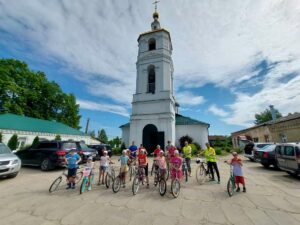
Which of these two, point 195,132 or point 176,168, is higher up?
point 195,132

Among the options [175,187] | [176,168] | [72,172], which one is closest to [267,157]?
[176,168]

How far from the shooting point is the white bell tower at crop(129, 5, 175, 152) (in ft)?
62.4

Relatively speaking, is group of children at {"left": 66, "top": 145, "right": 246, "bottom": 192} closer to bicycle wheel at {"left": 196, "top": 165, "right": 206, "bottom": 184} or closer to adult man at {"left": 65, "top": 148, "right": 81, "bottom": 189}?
adult man at {"left": 65, "top": 148, "right": 81, "bottom": 189}

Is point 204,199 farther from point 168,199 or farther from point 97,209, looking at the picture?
point 97,209

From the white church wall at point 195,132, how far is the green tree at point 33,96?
26195 millimetres

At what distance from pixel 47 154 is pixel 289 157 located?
1395 centimetres

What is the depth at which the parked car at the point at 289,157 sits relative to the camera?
8250mm

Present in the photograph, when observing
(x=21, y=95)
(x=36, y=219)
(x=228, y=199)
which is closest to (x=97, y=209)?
(x=36, y=219)

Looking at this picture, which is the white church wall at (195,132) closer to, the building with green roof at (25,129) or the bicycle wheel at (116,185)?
the bicycle wheel at (116,185)

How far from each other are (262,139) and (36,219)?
98.2 feet

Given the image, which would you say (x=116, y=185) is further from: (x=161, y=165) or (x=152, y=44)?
(x=152, y=44)

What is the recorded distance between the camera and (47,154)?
419 inches

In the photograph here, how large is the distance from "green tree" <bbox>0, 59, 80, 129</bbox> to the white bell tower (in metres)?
21.2

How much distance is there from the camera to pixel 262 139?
26.0 metres
